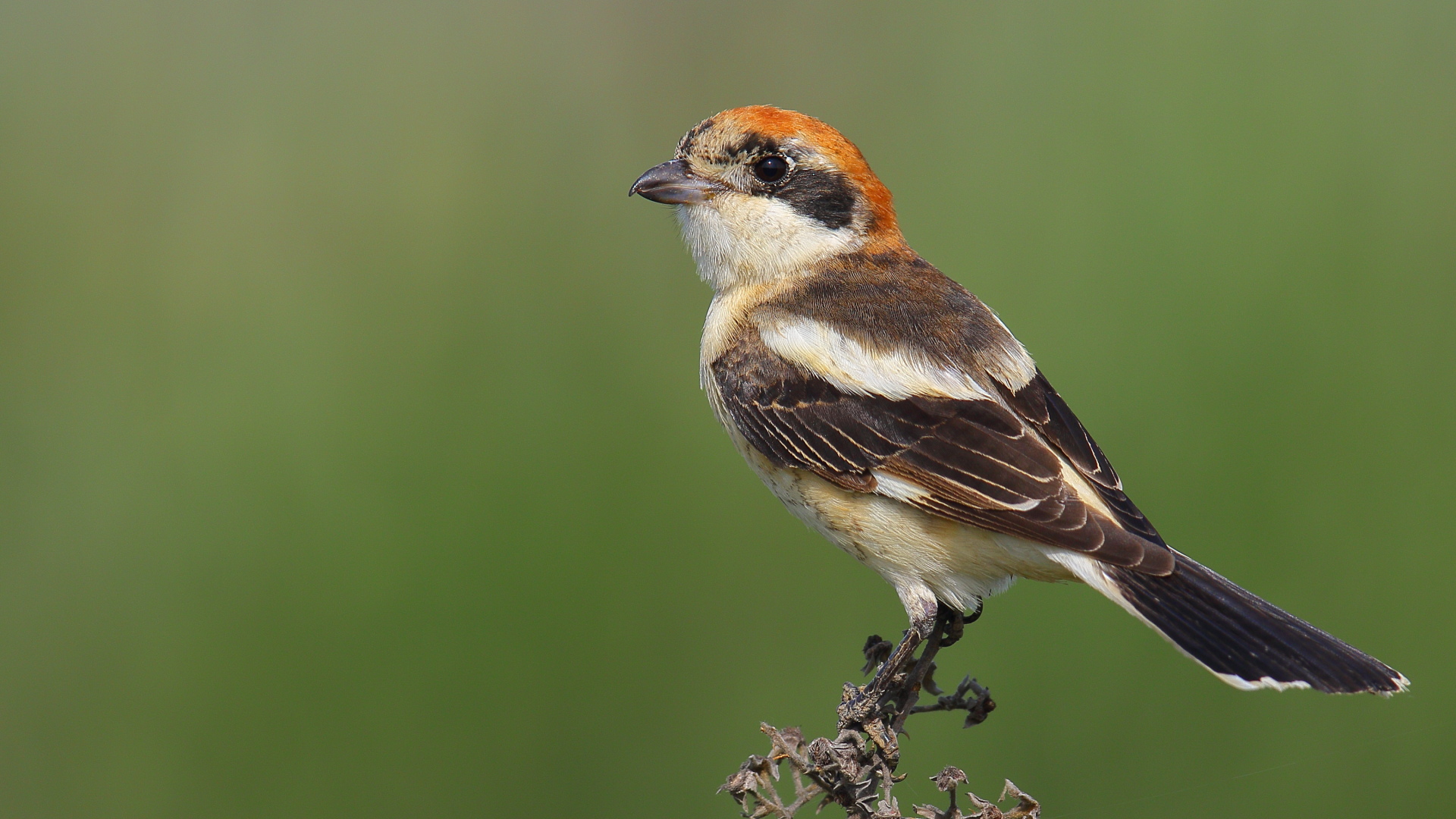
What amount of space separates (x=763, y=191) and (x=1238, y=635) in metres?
1.77

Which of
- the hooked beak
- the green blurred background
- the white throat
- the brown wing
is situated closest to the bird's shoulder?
the brown wing

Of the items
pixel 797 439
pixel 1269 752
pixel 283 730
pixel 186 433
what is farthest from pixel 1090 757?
pixel 186 433

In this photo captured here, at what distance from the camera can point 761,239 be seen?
343cm

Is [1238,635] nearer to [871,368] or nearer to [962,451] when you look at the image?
[962,451]

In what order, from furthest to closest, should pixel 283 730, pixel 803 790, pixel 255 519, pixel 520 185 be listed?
pixel 520 185, pixel 255 519, pixel 283 730, pixel 803 790

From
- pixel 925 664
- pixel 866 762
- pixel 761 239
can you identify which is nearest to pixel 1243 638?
pixel 925 664

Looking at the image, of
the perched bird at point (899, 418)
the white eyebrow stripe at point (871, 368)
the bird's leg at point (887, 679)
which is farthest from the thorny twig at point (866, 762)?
the white eyebrow stripe at point (871, 368)

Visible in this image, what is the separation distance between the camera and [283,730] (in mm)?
3434

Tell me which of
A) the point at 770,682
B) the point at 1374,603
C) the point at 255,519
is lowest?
the point at 255,519

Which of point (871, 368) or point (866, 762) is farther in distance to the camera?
point (871, 368)

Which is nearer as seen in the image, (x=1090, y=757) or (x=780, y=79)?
(x=1090, y=757)

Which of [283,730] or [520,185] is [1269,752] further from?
[520,185]

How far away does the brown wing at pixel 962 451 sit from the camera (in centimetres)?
261

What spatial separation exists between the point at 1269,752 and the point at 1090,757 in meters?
0.49
